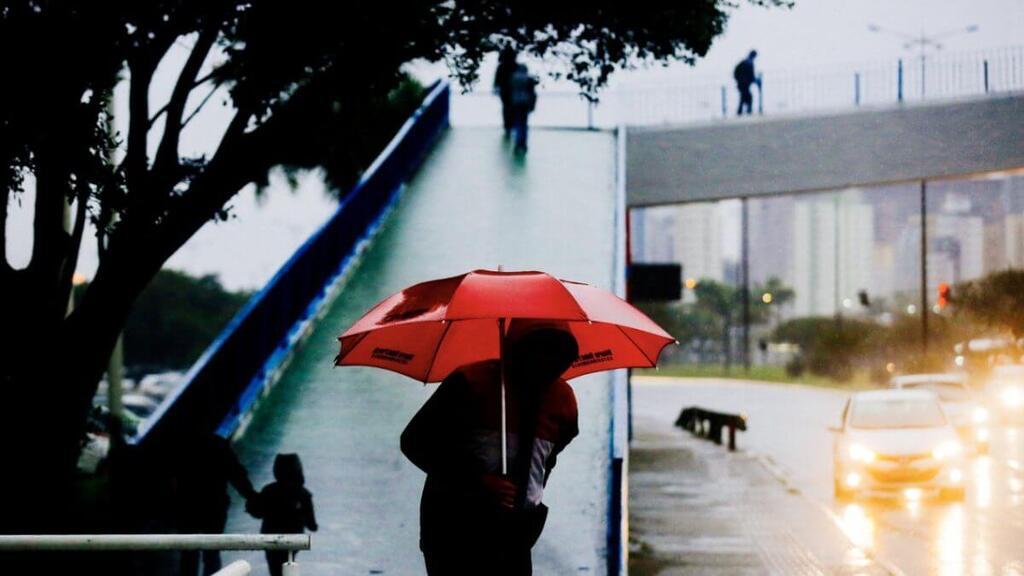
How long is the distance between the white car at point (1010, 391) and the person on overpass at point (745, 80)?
586 inches

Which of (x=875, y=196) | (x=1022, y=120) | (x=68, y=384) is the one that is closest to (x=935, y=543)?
(x=68, y=384)

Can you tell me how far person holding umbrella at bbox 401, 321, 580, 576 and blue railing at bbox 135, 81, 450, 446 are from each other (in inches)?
312

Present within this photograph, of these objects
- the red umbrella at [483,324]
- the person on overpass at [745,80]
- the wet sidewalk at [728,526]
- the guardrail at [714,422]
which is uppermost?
the person on overpass at [745,80]

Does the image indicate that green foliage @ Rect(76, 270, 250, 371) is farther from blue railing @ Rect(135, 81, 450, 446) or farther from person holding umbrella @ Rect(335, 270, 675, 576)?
person holding umbrella @ Rect(335, 270, 675, 576)

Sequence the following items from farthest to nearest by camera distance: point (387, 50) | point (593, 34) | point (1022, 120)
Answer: point (1022, 120) → point (593, 34) → point (387, 50)

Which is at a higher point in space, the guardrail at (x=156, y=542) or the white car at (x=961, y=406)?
the guardrail at (x=156, y=542)

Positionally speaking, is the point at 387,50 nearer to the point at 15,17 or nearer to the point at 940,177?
the point at 15,17

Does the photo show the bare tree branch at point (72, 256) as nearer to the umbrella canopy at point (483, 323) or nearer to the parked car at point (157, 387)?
the umbrella canopy at point (483, 323)

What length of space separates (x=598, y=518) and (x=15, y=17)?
239 inches

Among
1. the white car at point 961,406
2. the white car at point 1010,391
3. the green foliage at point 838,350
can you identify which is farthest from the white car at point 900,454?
the green foliage at point 838,350

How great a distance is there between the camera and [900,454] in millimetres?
16469

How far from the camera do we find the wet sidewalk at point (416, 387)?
10.9 m

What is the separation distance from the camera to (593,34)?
11.9 metres

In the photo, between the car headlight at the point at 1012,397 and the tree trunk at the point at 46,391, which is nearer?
the tree trunk at the point at 46,391
